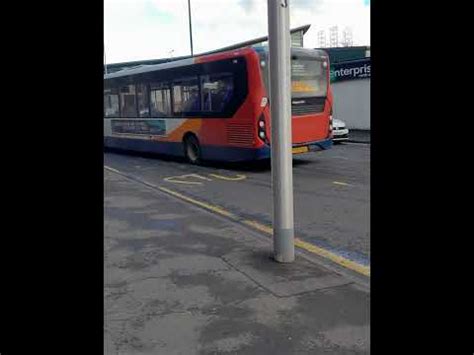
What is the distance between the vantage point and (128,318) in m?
3.77

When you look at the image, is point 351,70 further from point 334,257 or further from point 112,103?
point 334,257

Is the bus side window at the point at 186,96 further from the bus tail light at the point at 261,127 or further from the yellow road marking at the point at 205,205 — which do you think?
the yellow road marking at the point at 205,205

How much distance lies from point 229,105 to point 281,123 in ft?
24.2

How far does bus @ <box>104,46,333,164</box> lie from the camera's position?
1141 cm

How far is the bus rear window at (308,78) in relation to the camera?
11969mm

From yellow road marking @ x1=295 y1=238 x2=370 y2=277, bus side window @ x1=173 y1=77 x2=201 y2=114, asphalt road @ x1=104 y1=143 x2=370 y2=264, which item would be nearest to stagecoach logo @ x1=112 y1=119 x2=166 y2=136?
asphalt road @ x1=104 y1=143 x2=370 y2=264

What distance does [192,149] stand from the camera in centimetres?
1380

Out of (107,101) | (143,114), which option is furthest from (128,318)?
(107,101)

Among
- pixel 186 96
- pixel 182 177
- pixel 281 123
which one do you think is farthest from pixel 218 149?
pixel 281 123

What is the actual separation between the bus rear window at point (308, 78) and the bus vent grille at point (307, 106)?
121mm

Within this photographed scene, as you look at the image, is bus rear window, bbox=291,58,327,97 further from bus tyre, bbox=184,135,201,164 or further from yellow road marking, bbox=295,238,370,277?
yellow road marking, bbox=295,238,370,277

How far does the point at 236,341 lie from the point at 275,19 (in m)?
2.73

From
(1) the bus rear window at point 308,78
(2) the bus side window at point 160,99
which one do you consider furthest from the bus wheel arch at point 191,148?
(1) the bus rear window at point 308,78
